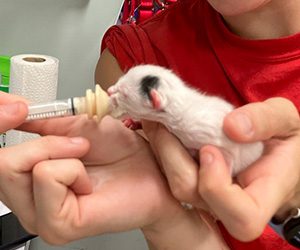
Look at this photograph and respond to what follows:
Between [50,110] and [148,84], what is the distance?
0.44 ft

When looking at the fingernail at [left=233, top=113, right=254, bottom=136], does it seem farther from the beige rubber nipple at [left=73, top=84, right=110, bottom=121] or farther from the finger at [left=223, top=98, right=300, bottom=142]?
the beige rubber nipple at [left=73, top=84, right=110, bottom=121]

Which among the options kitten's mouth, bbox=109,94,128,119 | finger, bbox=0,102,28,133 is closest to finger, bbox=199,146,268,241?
kitten's mouth, bbox=109,94,128,119

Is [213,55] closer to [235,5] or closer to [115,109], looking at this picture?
A: [235,5]

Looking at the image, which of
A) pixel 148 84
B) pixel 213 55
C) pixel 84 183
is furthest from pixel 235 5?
pixel 84 183

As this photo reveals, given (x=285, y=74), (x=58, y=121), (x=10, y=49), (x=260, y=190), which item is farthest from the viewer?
(x=10, y=49)

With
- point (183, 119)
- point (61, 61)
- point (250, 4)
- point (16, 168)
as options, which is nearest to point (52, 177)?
point (16, 168)

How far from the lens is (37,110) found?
0.54 m

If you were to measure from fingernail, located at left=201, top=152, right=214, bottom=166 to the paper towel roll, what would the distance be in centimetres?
67

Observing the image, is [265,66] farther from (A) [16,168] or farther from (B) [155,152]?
(A) [16,168]

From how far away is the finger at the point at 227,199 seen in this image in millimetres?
431

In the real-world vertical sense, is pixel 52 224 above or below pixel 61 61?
above

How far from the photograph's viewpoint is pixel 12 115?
19.9 inches

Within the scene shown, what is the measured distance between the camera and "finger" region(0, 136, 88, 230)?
0.49 meters

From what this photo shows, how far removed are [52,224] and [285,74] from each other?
18.7 inches
